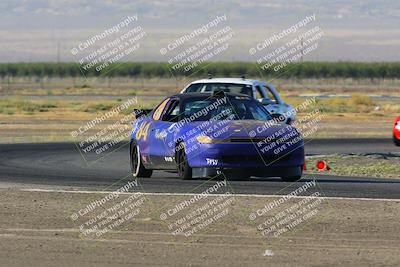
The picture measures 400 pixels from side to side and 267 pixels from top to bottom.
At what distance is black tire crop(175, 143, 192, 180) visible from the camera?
62.1 feet

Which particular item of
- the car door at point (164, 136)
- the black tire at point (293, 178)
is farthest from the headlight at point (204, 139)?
the black tire at point (293, 178)

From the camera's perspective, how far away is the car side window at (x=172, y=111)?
2005 cm

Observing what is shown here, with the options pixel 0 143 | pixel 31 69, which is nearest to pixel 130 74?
pixel 31 69

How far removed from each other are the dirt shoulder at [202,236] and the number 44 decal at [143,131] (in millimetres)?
3463

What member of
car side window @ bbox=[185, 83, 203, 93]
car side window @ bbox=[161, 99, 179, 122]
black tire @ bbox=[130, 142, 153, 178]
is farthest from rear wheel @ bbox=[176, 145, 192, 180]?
car side window @ bbox=[185, 83, 203, 93]

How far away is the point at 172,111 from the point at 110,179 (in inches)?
66.9

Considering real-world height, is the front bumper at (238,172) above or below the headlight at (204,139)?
below

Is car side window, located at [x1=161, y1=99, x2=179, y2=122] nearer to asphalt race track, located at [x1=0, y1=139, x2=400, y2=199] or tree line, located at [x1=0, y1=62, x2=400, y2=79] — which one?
asphalt race track, located at [x1=0, y1=139, x2=400, y2=199]

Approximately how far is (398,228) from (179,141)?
19.5 ft

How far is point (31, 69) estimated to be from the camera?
193875 mm

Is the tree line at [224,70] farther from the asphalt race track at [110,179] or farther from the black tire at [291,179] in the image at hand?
the black tire at [291,179]

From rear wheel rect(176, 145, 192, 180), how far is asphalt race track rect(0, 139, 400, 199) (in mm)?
159

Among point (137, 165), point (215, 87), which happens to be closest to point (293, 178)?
point (137, 165)

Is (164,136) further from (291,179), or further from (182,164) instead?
(291,179)
